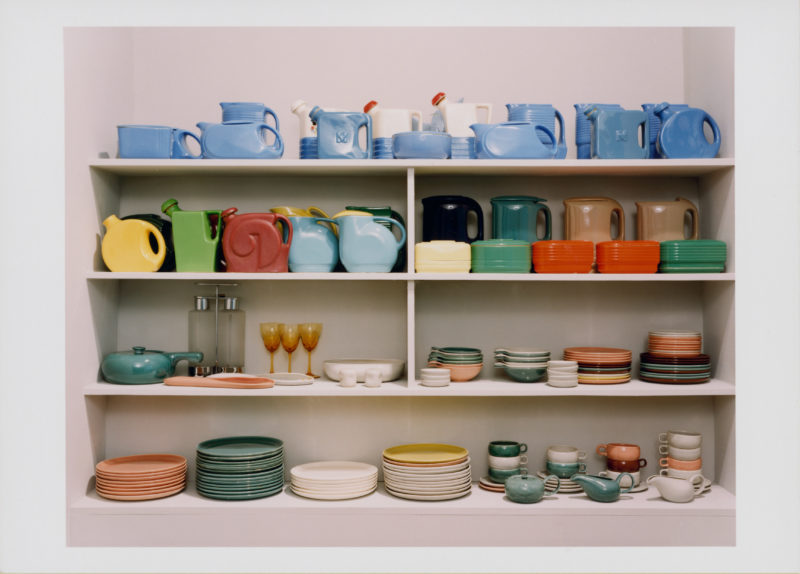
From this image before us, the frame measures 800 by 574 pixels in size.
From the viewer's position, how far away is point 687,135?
2650 mm

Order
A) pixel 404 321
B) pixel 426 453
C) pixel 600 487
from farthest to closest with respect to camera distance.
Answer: pixel 404 321
pixel 426 453
pixel 600 487

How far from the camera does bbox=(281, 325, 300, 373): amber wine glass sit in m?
2.80

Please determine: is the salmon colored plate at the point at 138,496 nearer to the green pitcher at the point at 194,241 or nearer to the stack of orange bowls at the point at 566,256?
the green pitcher at the point at 194,241

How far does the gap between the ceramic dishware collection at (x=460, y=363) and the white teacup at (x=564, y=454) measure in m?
0.39

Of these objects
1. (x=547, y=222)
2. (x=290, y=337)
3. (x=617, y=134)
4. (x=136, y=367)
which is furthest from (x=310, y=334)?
(x=617, y=134)

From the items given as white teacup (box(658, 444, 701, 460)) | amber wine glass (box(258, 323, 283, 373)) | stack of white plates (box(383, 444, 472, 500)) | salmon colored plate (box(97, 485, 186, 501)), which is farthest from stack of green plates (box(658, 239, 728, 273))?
salmon colored plate (box(97, 485, 186, 501))

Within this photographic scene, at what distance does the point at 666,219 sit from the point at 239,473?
1729mm

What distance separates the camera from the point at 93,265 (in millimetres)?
2662

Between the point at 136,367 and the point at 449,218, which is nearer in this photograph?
the point at 136,367

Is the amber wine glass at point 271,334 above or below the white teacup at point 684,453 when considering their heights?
above

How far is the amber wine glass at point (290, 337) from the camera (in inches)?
110

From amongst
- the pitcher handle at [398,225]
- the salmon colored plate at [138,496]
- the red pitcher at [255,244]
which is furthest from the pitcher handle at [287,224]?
the salmon colored plate at [138,496]

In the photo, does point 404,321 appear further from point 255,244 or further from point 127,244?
point 127,244

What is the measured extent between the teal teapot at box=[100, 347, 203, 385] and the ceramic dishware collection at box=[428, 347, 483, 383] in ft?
3.08
